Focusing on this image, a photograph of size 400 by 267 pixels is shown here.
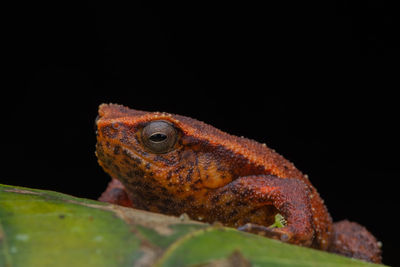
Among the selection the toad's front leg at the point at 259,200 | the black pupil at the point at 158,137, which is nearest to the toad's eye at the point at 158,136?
the black pupil at the point at 158,137

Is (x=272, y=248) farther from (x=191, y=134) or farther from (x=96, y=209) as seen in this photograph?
(x=191, y=134)

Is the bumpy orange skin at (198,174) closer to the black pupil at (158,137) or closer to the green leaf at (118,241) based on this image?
the black pupil at (158,137)

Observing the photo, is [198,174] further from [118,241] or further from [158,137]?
[118,241]

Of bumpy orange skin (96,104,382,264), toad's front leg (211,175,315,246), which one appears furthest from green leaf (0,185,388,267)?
bumpy orange skin (96,104,382,264)

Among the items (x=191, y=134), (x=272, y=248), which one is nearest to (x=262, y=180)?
(x=191, y=134)

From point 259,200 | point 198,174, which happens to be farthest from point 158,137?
point 259,200
